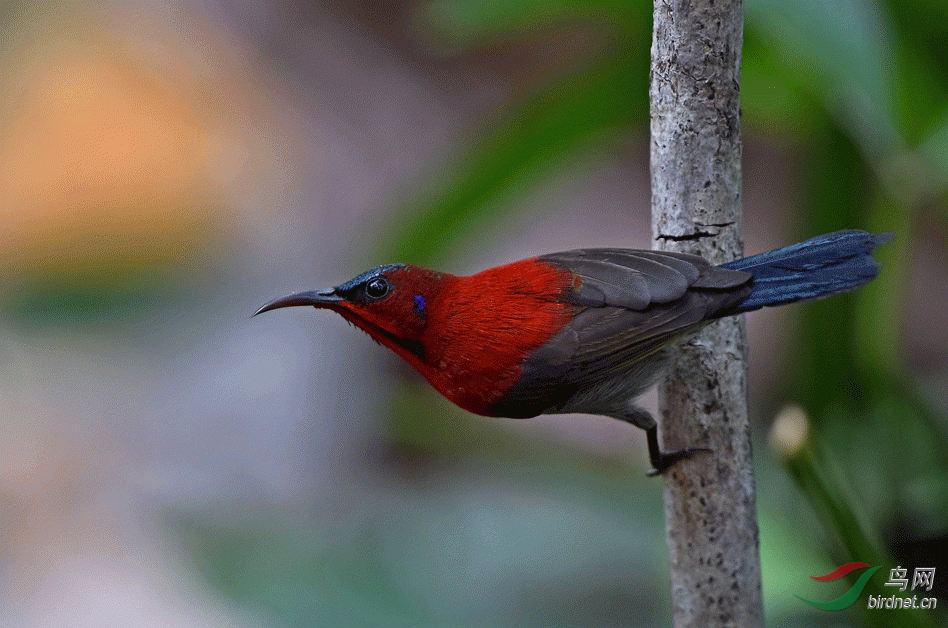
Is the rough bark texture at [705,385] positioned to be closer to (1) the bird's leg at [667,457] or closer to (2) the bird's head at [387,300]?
(1) the bird's leg at [667,457]

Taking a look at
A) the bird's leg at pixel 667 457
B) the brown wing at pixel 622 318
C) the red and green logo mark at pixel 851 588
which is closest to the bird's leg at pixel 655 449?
the bird's leg at pixel 667 457

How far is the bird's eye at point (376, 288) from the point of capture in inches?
62.4

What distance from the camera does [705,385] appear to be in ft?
5.51

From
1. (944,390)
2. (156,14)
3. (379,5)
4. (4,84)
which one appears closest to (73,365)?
(4,84)

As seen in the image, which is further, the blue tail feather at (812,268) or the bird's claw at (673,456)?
the bird's claw at (673,456)

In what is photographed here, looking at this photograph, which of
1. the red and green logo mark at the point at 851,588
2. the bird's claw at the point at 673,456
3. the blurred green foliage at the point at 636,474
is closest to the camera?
the bird's claw at the point at 673,456

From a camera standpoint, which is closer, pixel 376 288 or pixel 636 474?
pixel 376 288

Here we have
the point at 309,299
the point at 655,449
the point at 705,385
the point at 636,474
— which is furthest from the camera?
the point at 636,474

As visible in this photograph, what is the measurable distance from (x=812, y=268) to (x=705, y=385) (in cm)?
30

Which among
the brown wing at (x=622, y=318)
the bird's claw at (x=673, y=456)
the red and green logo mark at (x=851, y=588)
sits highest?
the brown wing at (x=622, y=318)

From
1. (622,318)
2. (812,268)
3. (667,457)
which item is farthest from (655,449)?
(812,268)

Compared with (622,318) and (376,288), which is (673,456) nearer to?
(622,318)

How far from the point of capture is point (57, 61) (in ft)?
16.3

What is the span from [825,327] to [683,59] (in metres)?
1.52
